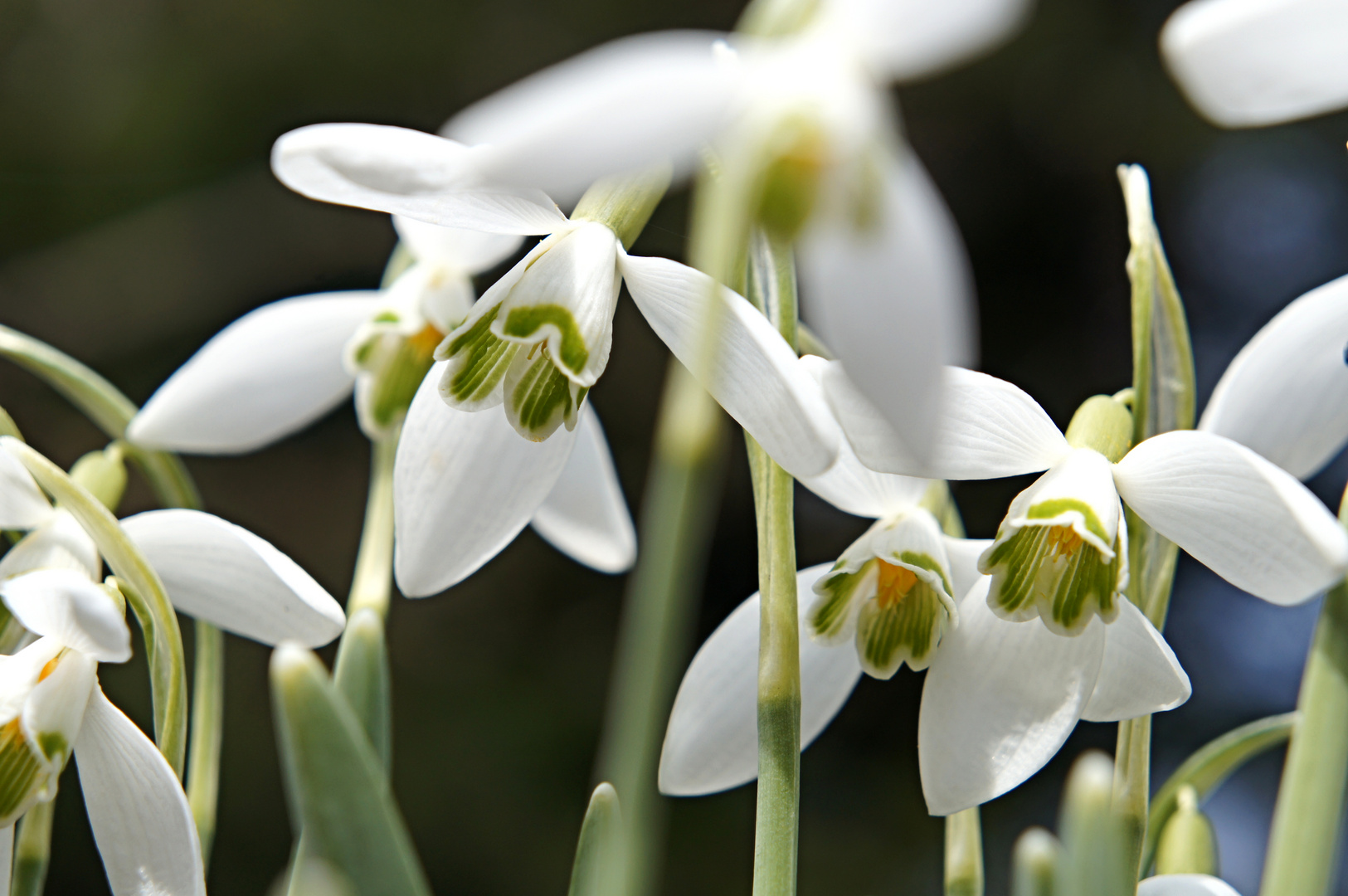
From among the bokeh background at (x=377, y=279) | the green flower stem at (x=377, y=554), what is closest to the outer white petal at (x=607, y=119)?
the green flower stem at (x=377, y=554)

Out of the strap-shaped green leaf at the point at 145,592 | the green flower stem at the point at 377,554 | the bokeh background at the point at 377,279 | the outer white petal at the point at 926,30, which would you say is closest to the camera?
the outer white petal at the point at 926,30

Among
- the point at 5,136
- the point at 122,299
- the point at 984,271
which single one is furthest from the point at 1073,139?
the point at 5,136

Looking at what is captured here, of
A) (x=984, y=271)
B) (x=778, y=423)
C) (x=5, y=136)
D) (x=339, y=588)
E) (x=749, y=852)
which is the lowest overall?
(x=749, y=852)

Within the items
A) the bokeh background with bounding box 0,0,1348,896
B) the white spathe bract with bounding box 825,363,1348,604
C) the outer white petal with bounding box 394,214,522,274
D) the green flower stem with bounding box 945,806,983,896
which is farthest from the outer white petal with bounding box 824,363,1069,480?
the bokeh background with bounding box 0,0,1348,896

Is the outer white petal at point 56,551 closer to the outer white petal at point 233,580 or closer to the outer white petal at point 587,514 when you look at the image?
the outer white petal at point 233,580

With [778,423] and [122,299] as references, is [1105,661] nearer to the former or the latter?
[778,423]
